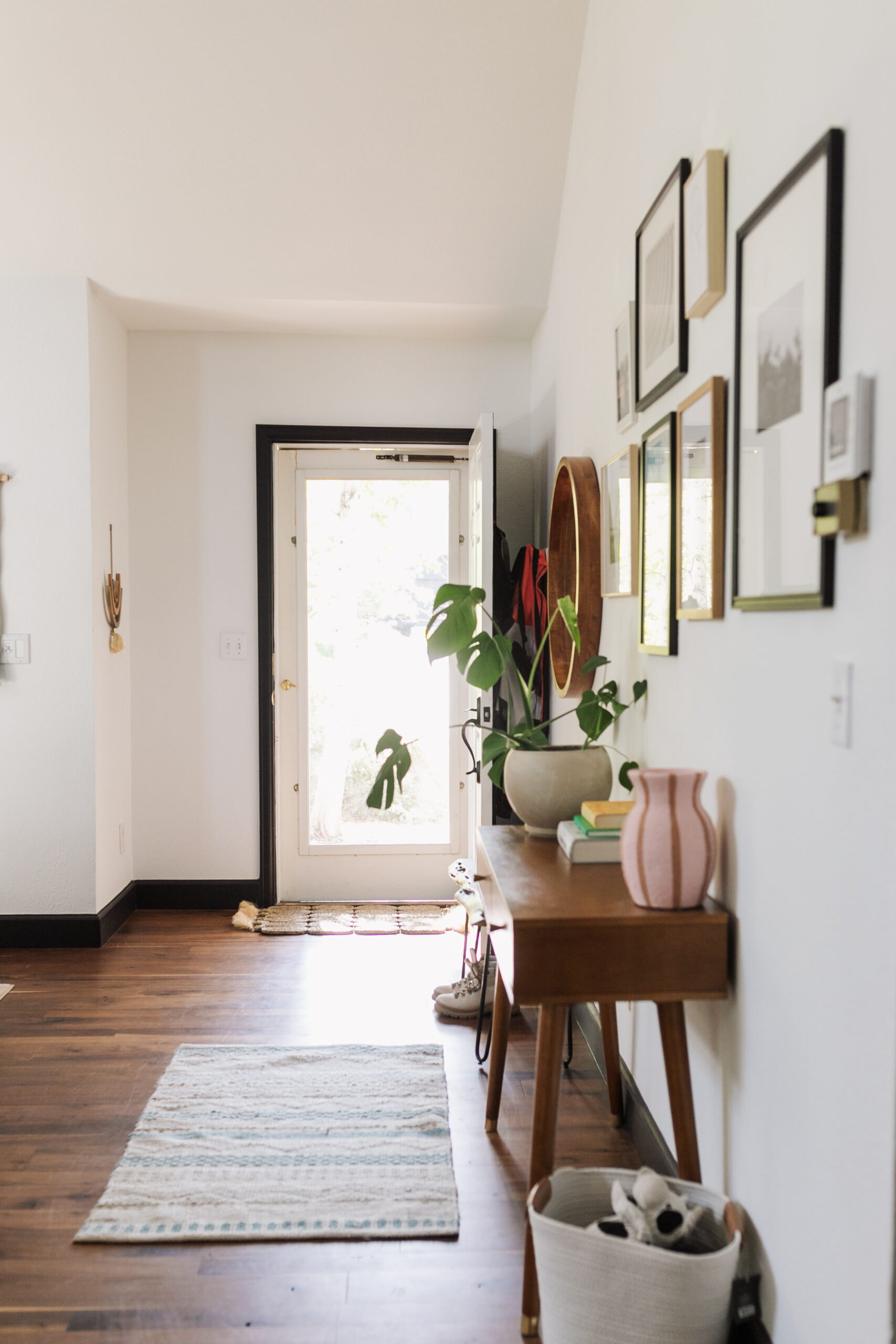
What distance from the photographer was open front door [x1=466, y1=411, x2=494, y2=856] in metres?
3.32

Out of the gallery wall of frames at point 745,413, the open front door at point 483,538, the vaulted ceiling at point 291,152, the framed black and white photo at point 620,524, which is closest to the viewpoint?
the gallery wall of frames at point 745,413

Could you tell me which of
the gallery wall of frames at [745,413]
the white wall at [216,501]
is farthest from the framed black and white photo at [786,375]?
the white wall at [216,501]

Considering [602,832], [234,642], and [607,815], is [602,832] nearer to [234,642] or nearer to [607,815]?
[607,815]

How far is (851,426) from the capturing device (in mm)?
1126

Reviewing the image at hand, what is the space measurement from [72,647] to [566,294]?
217cm

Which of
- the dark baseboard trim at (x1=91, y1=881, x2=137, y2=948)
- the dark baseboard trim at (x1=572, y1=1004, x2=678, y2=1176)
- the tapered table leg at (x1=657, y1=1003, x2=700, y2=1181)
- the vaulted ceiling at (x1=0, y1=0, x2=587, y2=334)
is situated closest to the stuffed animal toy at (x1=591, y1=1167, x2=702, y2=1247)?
the tapered table leg at (x1=657, y1=1003, x2=700, y2=1181)

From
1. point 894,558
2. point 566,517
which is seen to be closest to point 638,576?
point 566,517

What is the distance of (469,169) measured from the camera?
3.31 metres

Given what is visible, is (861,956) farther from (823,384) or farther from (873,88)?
(873,88)

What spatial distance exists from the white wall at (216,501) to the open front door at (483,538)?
1.55 feet

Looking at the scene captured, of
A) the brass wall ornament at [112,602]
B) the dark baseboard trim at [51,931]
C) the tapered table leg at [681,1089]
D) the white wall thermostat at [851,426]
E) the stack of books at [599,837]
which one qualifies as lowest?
the dark baseboard trim at [51,931]

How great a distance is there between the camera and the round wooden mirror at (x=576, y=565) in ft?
8.84

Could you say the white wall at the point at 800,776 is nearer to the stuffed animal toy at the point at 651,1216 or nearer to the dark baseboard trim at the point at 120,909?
the stuffed animal toy at the point at 651,1216

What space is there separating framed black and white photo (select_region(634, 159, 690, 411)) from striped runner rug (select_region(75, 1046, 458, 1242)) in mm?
1750
